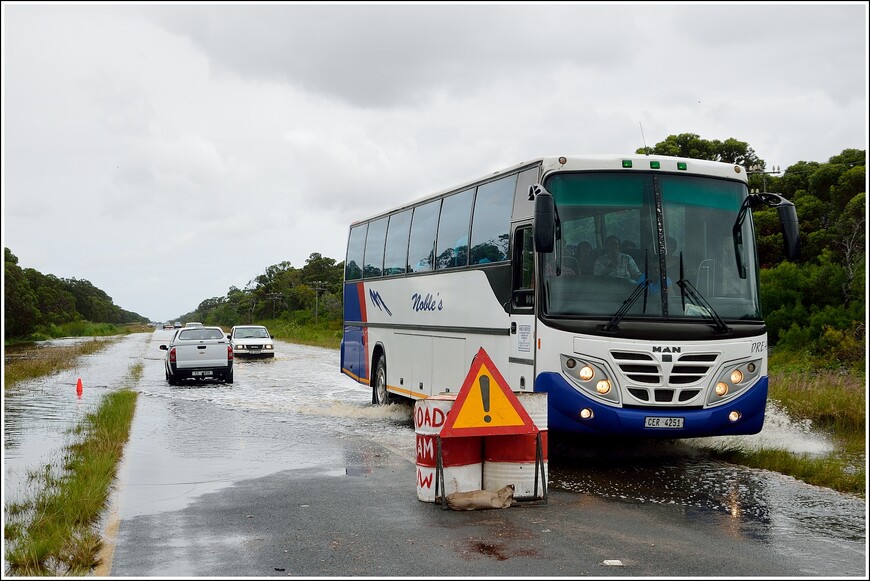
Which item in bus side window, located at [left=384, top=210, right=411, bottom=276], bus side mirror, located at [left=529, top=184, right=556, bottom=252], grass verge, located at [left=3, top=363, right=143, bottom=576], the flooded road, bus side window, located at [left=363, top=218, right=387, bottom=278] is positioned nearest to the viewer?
grass verge, located at [left=3, top=363, right=143, bottom=576]

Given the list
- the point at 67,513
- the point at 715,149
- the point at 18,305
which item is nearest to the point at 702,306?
the point at 67,513

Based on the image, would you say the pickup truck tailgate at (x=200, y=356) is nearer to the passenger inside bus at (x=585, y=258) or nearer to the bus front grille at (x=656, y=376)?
the passenger inside bus at (x=585, y=258)

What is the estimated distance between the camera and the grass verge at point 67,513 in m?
6.40

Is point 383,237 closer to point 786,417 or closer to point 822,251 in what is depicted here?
point 786,417

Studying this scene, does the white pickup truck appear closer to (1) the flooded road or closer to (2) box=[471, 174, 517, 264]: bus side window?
(1) the flooded road

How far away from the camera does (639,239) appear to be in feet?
33.6

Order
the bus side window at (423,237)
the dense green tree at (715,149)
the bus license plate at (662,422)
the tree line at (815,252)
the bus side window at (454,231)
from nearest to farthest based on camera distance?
the bus license plate at (662,422) → the bus side window at (454,231) → the bus side window at (423,237) → the tree line at (815,252) → the dense green tree at (715,149)

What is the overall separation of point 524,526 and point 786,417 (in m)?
8.86

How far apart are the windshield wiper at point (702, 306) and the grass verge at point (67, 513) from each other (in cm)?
640

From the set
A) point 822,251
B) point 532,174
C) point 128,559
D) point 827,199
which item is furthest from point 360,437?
point 827,199

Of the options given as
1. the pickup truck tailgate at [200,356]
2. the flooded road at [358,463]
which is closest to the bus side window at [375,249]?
the flooded road at [358,463]

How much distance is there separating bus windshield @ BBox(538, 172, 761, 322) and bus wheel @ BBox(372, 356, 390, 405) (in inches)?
289

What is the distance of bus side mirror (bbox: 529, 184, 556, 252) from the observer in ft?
31.5

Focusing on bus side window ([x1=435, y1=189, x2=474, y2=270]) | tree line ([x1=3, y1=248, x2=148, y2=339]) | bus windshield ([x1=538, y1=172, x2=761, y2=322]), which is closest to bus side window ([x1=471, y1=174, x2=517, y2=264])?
bus side window ([x1=435, y1=189, x2=474, y2=270])
